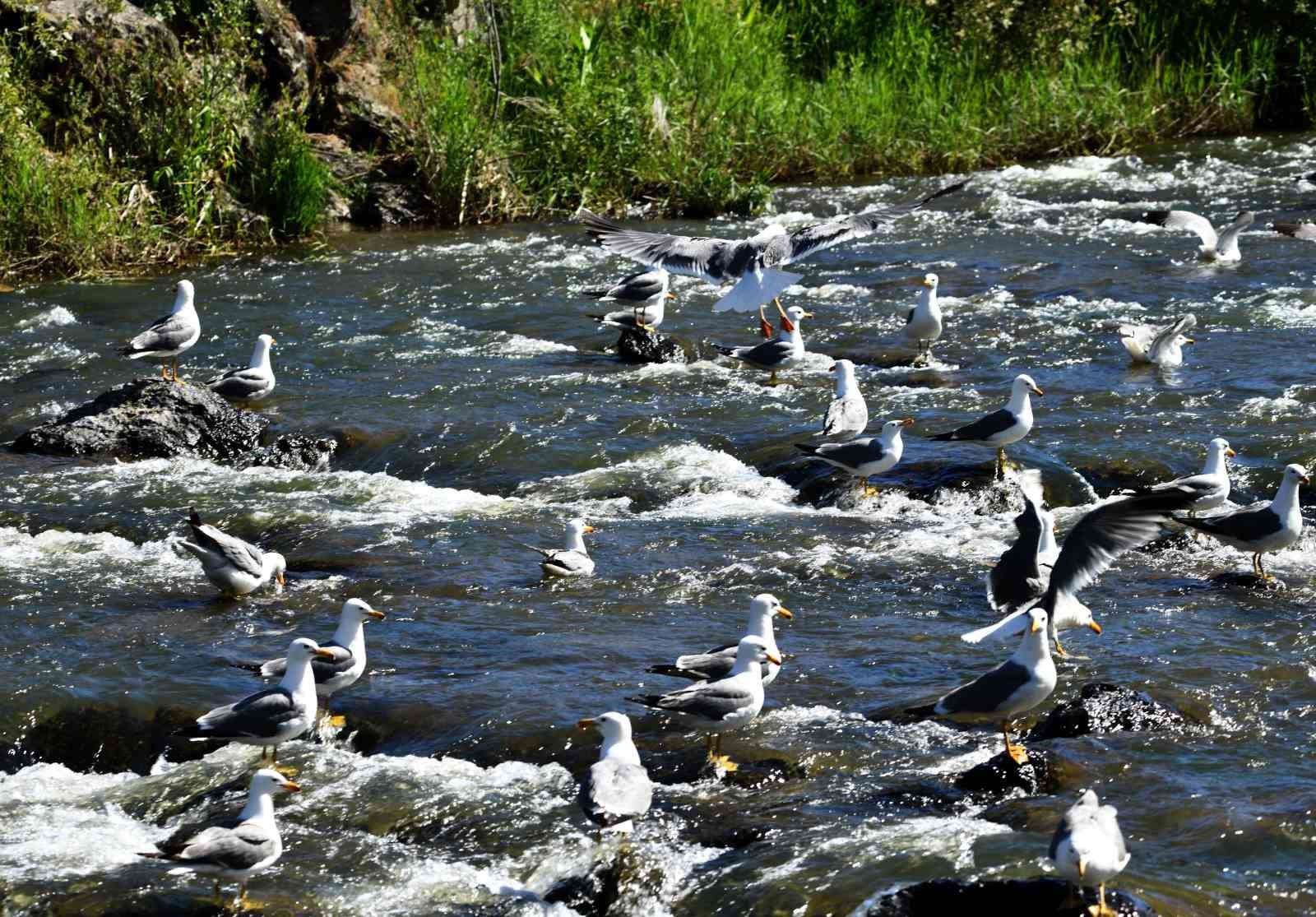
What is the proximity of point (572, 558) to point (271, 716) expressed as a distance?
256 centimetres

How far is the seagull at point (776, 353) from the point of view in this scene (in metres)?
13.2

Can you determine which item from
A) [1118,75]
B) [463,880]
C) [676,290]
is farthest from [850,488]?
[1118,75]

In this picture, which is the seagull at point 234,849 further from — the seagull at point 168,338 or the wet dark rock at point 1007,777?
the seagull at point 168,338

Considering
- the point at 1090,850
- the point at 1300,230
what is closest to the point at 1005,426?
the point at 1090,850

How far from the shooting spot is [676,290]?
17.0 metres

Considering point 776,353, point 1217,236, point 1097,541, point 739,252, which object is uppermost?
point 739,252

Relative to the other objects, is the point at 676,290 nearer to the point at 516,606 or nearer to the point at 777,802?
the point at 516,606

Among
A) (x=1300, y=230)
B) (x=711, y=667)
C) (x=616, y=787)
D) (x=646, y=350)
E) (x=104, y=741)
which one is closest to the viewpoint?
(x=616, y=787)

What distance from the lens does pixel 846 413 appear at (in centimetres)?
1127

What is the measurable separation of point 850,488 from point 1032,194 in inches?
430

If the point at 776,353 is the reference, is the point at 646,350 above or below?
below

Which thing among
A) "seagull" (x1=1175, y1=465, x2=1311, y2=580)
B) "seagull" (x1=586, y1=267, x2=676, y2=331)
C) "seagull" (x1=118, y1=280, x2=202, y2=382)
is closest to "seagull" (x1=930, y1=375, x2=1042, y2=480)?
"seagull" (x1=1175, y1=465, x2=1311, y2=580)

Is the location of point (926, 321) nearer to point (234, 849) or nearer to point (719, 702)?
point (719, 702)

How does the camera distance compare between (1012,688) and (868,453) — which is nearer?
(1012,688)
